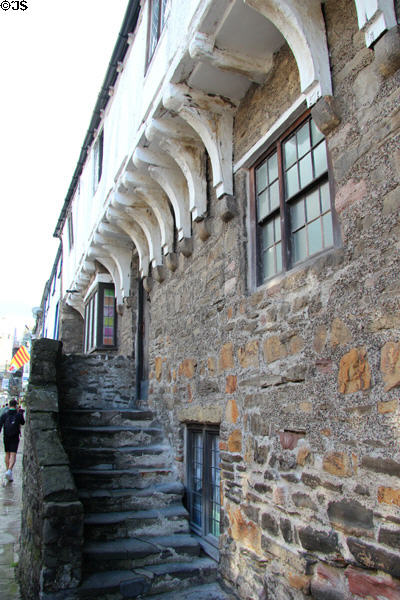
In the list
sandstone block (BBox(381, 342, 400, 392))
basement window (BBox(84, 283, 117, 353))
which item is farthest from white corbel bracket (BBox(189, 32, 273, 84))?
basement window (BBox(84, 283, 117, 353))

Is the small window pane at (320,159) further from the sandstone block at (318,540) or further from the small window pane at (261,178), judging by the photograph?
the sandstone block at (318,540)

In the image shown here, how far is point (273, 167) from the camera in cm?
453

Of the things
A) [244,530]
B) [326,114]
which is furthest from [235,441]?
[326,114]

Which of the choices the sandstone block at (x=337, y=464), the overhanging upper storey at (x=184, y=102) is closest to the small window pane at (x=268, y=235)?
the overhanging upper storey at (x=184, y=102)

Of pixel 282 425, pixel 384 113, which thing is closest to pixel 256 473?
pixel 282 425

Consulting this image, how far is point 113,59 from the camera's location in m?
8.56

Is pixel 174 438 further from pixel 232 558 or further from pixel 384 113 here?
pixel 384 113

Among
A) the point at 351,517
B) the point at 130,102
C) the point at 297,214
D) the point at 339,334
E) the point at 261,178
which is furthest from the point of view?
the point at 130,102

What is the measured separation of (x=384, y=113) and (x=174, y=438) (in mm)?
4678

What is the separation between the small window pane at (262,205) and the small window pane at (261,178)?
0.08 m

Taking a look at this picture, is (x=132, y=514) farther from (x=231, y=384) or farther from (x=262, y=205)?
(x=262, y=205)

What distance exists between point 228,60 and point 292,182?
139 centimetres

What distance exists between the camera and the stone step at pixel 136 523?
5059mm

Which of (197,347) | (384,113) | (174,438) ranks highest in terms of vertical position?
(384,113)
